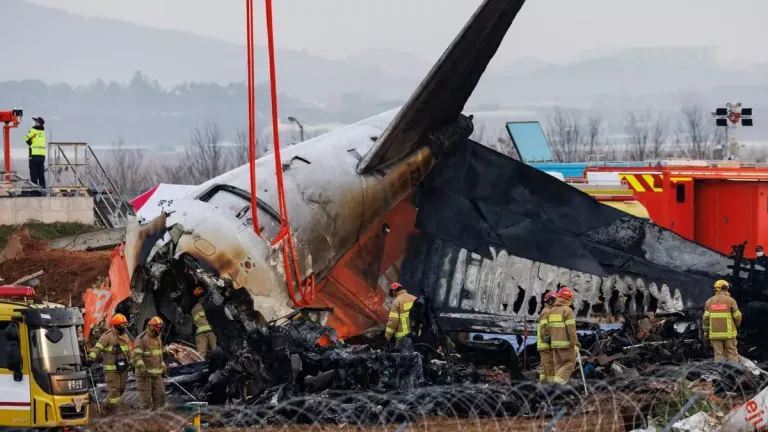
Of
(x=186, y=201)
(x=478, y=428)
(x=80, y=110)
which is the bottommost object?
(x=478, y=428)

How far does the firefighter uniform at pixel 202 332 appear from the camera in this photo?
1694 centimetres

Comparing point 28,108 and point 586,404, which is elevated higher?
point 28,108

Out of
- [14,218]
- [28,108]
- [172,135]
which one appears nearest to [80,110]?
[28,108]

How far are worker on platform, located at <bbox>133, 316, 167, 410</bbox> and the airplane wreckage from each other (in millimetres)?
745

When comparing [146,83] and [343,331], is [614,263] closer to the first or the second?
[343,331]

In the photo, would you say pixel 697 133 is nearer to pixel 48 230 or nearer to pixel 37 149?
pixel 37 149

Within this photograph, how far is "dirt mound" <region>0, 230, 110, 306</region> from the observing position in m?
25.3

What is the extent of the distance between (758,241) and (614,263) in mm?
6088

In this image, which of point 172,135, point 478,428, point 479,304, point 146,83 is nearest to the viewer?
point 478,428

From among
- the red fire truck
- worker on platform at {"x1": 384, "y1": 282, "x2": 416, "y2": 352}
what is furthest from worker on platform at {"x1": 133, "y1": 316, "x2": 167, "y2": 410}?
the red fire truck

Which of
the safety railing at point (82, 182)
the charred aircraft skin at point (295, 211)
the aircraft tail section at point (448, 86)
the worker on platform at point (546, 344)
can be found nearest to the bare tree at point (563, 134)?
the safety railing at point (82, 182)

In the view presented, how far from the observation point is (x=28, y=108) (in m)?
148

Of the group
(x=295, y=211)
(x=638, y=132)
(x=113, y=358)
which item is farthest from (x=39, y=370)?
(x=638, y=132)

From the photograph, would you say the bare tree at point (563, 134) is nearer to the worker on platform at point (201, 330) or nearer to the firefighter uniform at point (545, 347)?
the worker on platform at point (201, 330)
